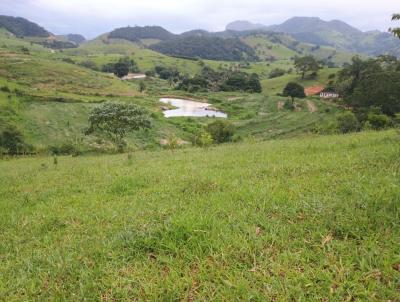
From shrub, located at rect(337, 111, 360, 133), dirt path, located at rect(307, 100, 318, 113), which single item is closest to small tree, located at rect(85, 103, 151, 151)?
shrub, located at rect(337, 111, 360, 133)

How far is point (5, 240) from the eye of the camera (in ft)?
22.7

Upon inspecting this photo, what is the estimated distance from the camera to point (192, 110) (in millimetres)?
110000

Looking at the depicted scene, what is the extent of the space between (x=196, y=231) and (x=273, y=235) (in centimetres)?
120

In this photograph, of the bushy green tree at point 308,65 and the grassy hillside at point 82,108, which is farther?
the bushy green tree at point 308,65

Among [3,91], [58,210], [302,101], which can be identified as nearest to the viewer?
[58,210]

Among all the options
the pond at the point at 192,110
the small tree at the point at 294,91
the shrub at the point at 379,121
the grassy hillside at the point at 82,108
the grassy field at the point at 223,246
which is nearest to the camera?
the grassy field at the point at 223,246

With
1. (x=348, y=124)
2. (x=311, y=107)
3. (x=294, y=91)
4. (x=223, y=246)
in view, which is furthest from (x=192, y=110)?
(x=223, y=246)

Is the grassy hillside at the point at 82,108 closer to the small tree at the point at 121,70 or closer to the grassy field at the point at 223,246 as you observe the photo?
the small tree at the point at 121,70

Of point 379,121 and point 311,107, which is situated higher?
point 379,121

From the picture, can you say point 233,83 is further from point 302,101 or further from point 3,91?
point 3,91

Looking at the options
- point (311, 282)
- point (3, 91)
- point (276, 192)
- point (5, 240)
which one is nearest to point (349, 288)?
point (311, 282)

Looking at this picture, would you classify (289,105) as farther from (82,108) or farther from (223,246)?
(223,246)

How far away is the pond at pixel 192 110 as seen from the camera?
101m

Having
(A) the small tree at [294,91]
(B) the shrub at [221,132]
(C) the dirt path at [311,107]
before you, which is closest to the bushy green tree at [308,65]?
(A) the small tree at [294,91]
